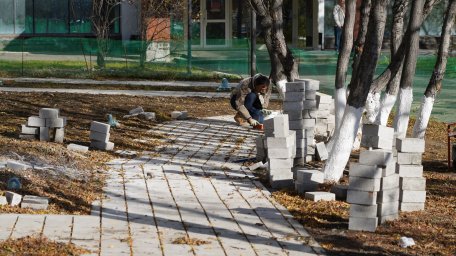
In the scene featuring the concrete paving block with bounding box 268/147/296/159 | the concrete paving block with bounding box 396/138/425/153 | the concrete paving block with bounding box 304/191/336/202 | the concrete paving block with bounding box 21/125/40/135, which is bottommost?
the concrete paving block with bounding box 304/191/336/202

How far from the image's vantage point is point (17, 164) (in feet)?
40.2

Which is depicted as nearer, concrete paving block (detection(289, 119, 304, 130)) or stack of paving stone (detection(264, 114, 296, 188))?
stack of paving stone (detection(264, 114, 296, 188))

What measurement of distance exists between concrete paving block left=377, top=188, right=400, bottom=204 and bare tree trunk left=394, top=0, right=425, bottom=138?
4.80 meters

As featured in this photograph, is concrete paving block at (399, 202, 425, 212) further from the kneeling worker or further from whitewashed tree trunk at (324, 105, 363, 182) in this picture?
the kneeling worker

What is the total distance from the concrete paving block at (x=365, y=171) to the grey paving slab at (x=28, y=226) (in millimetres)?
2909

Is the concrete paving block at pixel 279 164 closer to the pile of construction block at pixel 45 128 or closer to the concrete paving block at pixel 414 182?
the concrete paving block at pixel 414 182

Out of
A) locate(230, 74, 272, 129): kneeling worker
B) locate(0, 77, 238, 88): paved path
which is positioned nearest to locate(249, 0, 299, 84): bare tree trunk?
locate(230, 74, 272, 129): kneeling worker

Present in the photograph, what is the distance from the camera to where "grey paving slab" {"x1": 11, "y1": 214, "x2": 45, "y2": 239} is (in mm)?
9305

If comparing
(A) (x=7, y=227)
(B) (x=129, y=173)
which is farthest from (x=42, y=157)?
(A) (x=7, y=227)

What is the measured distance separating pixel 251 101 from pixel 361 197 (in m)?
9.06

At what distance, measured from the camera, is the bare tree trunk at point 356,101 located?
491 inches

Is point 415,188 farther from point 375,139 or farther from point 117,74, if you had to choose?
point 117,74

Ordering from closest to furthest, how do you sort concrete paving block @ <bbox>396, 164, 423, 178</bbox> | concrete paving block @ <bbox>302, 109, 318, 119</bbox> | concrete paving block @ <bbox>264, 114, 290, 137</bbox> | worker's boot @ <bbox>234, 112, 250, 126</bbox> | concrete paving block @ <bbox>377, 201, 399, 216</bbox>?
concrete paving block @ <bbox>377, 201, 399, 216</bbox>
concrete paving block @ <bbox>396, 164, 423, 178</bbox>
concrete paving block @ <bbox>264, 114, 290, 137</bbox>
concrete paving block @ <bbox>302, 109, 318, 119</bbox>
worker's boot @ <bbox>234, 112, 250, 126</bbox>

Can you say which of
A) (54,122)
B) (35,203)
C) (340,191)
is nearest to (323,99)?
(54,122)
